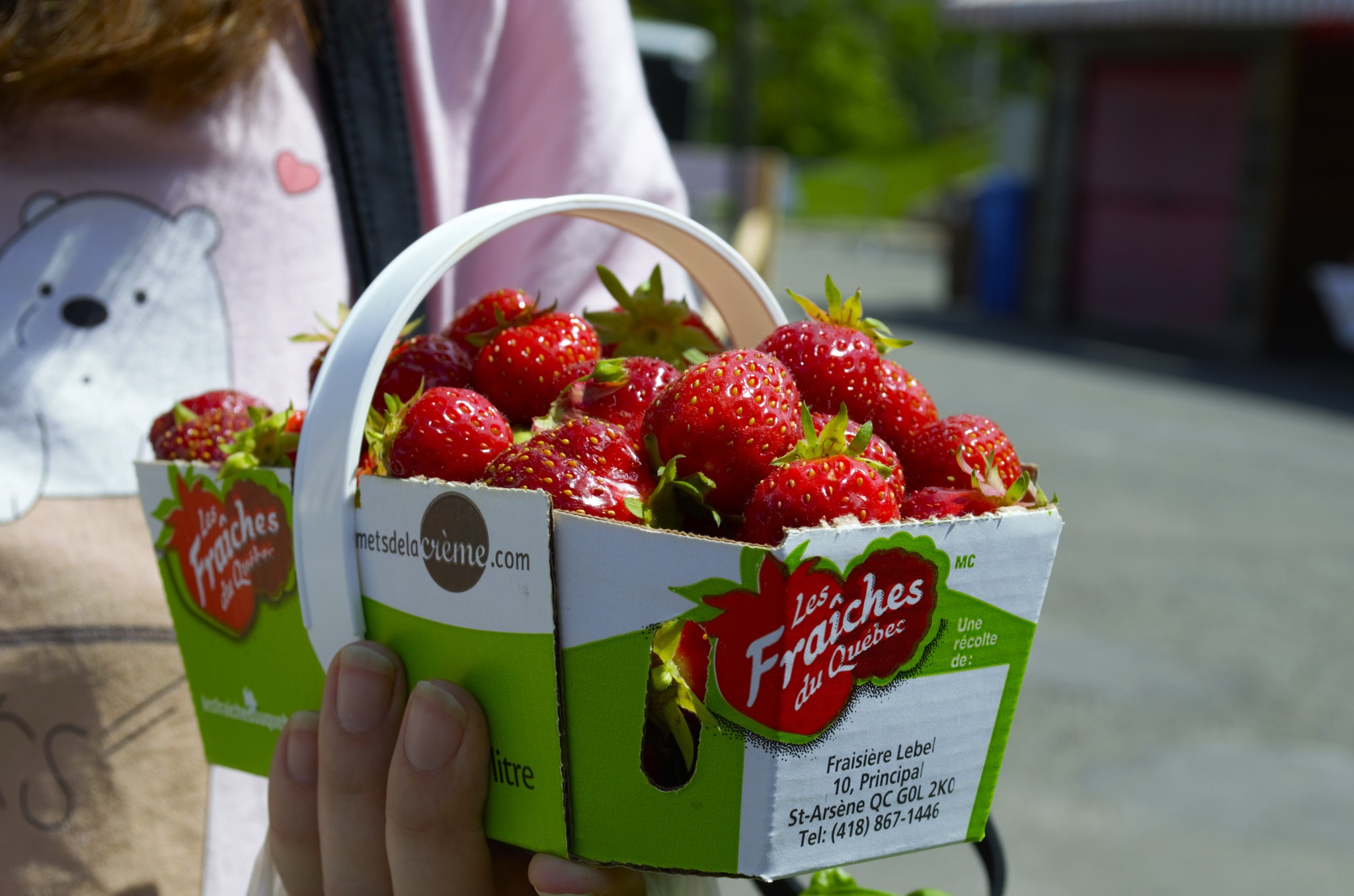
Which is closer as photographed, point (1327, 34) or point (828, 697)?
point (828, 697)

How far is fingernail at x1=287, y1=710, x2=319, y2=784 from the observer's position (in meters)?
0.88

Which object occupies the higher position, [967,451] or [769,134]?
[967,451]

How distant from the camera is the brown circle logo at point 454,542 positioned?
0.79m

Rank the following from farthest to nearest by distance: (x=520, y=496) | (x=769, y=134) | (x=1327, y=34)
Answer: (x=769, y=134) < (x=1327, y=34) < (x=520, y=496)

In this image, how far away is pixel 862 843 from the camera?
2.65 ft

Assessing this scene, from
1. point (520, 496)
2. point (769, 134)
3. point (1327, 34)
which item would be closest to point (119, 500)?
point (520, 496)

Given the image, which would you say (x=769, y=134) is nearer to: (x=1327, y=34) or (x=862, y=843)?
(x=1327, y=34)

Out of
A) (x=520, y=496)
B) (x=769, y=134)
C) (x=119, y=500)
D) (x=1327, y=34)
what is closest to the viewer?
(x=520, y=496)

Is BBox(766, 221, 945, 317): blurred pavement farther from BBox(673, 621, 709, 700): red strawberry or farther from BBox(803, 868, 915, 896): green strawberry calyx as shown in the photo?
BBox(673, 621, 709, 700): red strawberry

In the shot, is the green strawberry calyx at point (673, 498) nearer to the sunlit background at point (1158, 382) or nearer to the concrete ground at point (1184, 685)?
the concrete ground at point (1184, 685)

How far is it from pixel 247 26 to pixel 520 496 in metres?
0.62

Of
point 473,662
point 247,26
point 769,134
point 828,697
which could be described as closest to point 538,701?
point 473,662

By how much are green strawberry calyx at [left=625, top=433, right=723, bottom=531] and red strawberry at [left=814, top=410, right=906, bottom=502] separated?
0.09m

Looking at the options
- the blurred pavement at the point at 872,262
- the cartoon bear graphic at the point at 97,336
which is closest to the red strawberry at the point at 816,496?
the cartoon bear graphic at the point at 97,336
